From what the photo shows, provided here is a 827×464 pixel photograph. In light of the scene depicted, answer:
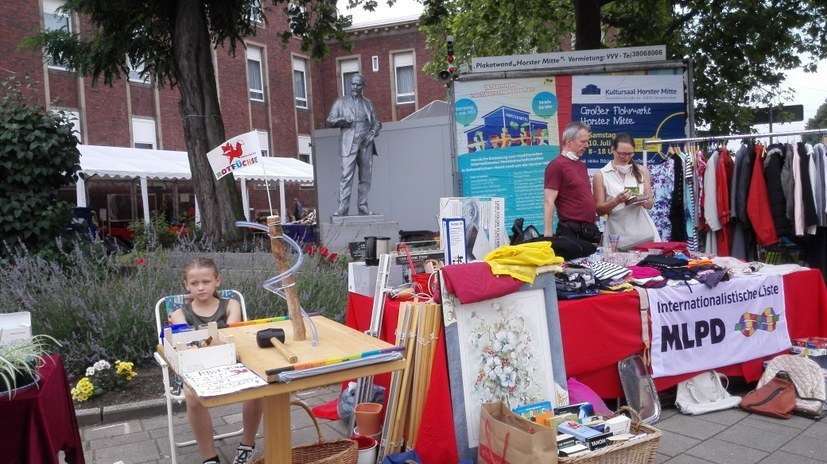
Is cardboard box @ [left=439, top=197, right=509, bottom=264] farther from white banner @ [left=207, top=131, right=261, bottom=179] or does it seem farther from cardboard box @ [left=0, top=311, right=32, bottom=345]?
cardboard box @ [left=0, top=311, right=32, bottom=345]

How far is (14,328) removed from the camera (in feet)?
9.23

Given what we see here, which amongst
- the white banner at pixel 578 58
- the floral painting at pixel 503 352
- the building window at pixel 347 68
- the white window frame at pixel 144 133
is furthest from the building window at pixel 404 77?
the floral painting at pixel 503 352

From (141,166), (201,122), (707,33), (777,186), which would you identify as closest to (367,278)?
(777,186)

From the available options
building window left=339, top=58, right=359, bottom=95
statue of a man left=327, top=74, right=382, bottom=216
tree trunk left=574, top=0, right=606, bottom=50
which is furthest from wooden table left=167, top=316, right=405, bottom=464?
building window left=339, top=58, right=359, bottom=95

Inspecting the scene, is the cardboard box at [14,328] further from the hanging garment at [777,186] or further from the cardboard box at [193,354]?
the hanging garment at [777,186]

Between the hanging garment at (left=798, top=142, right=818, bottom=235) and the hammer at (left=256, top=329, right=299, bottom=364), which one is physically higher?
the hanging garment at (left=798, top=142, right=818, bottom=235)

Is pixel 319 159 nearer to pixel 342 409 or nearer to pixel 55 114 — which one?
pixel 55 114

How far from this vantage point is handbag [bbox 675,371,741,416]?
13.7 feet

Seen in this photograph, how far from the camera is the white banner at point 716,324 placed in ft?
13.5

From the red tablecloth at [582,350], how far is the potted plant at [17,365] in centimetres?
171

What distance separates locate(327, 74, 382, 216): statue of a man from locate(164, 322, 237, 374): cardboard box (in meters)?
6.70

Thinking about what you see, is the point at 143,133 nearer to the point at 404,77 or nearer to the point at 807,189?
the point at 404,77

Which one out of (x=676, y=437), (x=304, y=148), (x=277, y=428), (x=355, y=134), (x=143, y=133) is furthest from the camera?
(x=304, y=148)

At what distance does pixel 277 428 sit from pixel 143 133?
21.7 m
